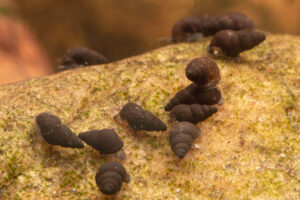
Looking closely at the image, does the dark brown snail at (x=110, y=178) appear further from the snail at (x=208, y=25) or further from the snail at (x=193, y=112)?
the snail at (x=208, y=25)

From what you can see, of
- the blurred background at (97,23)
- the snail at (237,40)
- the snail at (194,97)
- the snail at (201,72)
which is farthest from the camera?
the blurred background at (97,23)

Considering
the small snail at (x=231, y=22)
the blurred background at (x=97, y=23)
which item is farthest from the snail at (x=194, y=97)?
the blurred background at (x=97, y=23)

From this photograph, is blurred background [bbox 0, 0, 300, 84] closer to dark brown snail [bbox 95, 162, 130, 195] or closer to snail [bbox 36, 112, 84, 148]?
snail [bbox 36, 112, 84, 148]

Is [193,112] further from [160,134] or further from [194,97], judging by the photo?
[160,134]

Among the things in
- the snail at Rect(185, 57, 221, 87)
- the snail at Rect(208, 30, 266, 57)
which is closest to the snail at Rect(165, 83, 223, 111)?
the snail at Rect(185, 57, 221, 87)

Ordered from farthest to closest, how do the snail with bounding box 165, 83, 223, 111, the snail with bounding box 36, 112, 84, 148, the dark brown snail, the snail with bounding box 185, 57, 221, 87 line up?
the snail with bounding box 165, 83, 223, 111 → the snail with bounding box 185, 57, 221, 87 → the snail with bounding box 36, 112, 84, 148 → the dark brown snail

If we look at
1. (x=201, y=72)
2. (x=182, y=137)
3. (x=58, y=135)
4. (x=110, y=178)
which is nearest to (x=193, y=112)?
(x=182, y=137)
